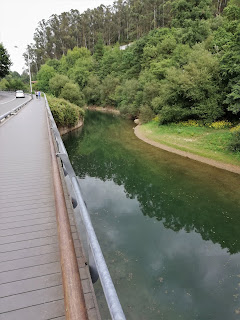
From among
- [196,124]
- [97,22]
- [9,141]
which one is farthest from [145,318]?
[97,22]

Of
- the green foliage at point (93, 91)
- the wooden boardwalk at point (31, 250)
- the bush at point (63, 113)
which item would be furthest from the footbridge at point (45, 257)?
the green foliage at point (93, 91)

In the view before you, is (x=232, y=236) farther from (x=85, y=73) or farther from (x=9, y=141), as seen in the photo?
(x=85, y=73)

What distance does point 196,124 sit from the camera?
88.1ft

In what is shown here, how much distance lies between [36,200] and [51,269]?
2.34 m

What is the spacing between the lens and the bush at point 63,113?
26875mm

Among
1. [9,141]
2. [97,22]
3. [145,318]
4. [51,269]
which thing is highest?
[97,22]

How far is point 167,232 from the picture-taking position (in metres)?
10.9

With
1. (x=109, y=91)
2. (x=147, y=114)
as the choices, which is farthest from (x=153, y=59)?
(x=109, y=91)

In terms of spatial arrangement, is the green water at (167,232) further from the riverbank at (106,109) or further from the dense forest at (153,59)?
the riverbank at (106,109)

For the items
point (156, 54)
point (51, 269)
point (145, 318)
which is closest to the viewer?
point (51, 269)

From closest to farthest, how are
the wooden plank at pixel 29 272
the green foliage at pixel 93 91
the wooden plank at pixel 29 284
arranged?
the wooden plank at pixel 29 284
the wooden plank at pixel 29 272
the green foliage at pixel 93 91

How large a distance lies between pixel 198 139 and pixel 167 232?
49.1 ft

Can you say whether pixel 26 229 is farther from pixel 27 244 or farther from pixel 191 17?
pixel 191 17

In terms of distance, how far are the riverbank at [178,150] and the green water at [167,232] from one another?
0.77 meters
